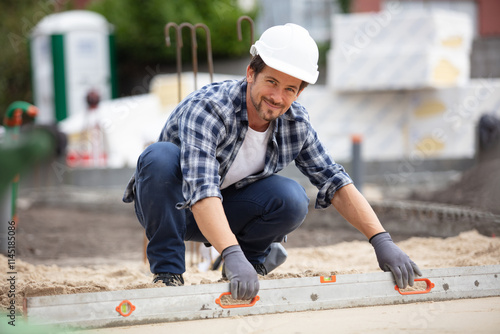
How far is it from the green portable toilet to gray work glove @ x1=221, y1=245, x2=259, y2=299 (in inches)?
456

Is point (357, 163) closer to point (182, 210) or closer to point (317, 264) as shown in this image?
point (317, 264)

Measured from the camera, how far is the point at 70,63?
13391 mm

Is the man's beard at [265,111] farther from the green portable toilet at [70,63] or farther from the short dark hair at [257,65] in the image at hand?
the green portable toilet at [70,63]

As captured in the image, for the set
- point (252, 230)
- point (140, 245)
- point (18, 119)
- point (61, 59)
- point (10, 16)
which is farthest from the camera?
point (10, 16)

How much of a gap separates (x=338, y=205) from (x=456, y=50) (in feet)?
24.9

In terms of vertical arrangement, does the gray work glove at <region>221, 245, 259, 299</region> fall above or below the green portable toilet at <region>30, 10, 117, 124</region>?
below

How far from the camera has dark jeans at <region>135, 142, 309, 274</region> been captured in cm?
250

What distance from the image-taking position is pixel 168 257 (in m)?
2.52

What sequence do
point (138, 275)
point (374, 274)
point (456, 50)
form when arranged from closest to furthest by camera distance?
point (374, 274) → point (138, 275) → point (456, 50)

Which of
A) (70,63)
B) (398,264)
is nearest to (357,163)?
(398,264)

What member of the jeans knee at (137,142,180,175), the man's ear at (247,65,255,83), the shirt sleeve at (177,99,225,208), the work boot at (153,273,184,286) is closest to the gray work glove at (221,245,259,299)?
the shirt sleeve at (177,99,225,208)

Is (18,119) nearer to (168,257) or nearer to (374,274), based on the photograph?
(168,257)

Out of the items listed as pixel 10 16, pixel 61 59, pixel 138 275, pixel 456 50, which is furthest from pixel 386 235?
pixel 10 16

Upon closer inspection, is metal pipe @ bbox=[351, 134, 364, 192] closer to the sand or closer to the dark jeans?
the sand
